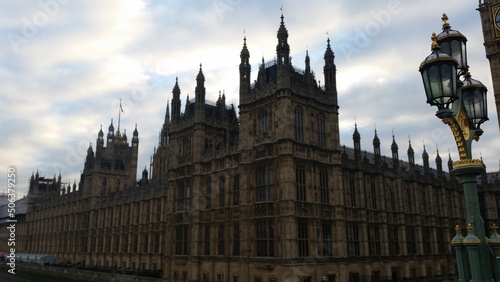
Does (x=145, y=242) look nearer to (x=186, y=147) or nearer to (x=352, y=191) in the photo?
(x=186, y=147)

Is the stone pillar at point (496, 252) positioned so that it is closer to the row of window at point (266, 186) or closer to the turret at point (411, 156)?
the row of window at point (266, 186)

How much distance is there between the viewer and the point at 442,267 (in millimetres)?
52250

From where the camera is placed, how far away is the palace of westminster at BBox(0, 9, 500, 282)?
1391 inches

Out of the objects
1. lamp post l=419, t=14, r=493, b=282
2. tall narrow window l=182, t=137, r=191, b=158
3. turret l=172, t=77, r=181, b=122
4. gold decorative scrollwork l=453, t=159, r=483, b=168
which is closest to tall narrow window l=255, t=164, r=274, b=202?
tall narrow window l=182, t=137, r=191, b=158

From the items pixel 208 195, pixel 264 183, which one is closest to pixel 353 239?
pixel 264 183

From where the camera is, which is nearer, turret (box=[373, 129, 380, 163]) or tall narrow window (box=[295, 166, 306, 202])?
tall narrow window (box=[295, 166, 306, 202])

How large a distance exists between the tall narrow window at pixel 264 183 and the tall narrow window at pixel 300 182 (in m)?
2.39

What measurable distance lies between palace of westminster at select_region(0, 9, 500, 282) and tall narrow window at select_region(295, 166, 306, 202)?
95mm

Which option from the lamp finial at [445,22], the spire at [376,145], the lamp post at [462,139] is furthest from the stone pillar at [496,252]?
the spire at [376,145]

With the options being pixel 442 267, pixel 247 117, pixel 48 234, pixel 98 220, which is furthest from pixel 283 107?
pixel 48 234

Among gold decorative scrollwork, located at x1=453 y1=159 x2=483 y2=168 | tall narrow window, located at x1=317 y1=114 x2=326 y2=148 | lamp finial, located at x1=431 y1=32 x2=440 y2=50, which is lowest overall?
gold decorative scrollwork, located at x1=453 y1=159 x2=483 y2=168

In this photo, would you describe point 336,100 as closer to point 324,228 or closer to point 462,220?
point 324,228

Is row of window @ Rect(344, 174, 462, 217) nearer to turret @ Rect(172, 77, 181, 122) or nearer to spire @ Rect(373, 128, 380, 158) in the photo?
spire @ Rect(373, 128, 380, 158)

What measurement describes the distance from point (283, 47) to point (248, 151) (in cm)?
1065
